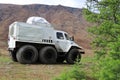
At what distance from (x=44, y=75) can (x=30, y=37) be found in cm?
683

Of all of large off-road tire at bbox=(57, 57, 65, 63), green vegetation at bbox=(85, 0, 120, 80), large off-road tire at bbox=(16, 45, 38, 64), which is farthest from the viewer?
large off-road tire at bbox=(57, 57, 65, 63)

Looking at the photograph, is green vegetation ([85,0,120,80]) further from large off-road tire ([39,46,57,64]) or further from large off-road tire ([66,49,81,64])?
large off-road tire ([66,49,81,64])

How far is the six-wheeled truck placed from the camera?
2381 centimetres

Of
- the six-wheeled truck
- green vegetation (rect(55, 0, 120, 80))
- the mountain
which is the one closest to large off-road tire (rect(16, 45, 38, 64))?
the six-wheeled truck

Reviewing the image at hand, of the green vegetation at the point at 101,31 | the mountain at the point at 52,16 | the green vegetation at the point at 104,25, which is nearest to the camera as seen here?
the green vegetation at the point at 101,31

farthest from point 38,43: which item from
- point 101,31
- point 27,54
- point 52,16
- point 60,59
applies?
point 52,16

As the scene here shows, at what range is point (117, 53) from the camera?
1069 centimetres

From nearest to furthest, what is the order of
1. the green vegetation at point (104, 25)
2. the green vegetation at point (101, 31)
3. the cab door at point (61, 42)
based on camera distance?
1. the green vegetation at point (101, 31)
2. the green vegetation at point (104, 25)
3. the cab door at point (61, 42)

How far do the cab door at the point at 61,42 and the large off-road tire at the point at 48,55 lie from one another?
→ 63 centimetres

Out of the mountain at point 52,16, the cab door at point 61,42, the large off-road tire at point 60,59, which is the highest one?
the mountain at point 52,16

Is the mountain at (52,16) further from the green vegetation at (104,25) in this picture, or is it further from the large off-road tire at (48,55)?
the green vegetation at (104,25)

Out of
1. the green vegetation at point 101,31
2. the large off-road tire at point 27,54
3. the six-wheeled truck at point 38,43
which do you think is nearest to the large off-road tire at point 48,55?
the six-wheeled truck at point 38,43

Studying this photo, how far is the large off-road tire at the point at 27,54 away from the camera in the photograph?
23797 mm

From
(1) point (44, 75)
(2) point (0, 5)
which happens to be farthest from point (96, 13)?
(2) point (0, 5)
